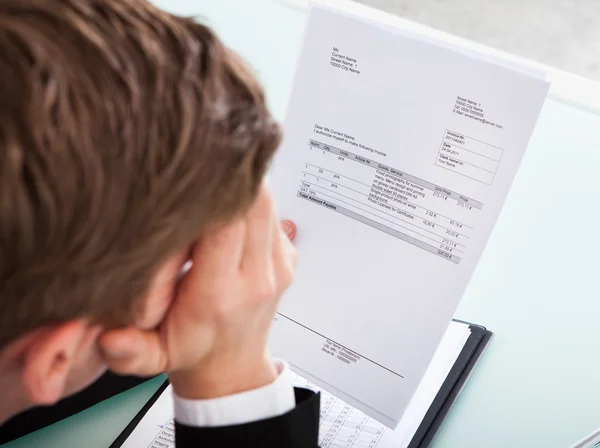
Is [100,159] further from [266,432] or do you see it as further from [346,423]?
[346,423]

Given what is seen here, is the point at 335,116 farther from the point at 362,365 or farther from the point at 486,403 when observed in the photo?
the point at 486,403

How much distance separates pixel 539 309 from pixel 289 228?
372mm

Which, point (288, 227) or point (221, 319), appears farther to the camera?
point (288, 227)

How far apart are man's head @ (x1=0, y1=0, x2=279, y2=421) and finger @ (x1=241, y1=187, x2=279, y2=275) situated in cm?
6

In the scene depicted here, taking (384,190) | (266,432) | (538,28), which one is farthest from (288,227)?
(538,28)

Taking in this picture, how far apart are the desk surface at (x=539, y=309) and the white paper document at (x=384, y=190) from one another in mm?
156

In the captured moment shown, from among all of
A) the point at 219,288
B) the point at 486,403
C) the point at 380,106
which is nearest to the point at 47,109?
the point at 219,288

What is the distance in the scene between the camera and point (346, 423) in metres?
0.75

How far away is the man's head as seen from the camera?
1.11 feet

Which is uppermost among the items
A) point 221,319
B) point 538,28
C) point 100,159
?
point 538,28

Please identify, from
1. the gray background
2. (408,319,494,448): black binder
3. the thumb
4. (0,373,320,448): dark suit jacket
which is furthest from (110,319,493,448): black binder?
the gray background

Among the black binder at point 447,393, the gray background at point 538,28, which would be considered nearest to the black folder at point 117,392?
the black binder at point 447,393

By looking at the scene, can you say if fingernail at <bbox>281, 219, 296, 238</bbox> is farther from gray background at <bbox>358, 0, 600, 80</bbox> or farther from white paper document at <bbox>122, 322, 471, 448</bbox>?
gray background at <bbox>358, 0, 600, 80</bbox>

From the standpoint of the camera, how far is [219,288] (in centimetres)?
51
